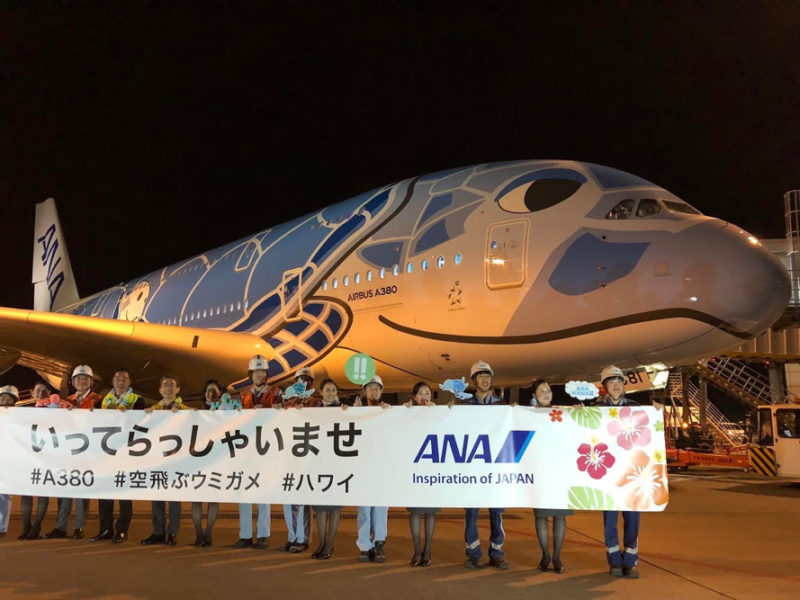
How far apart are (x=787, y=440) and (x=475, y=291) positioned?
1040 centimetres

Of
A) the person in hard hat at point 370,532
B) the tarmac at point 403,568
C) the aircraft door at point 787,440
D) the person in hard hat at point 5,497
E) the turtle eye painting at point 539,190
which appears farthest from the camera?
the aircraft door at point 787,440

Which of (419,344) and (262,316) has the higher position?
(262,316)

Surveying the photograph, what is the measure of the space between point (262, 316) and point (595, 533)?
6.59 meters

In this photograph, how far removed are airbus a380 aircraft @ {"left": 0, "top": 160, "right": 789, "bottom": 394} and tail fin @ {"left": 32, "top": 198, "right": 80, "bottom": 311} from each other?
1563 centimetres

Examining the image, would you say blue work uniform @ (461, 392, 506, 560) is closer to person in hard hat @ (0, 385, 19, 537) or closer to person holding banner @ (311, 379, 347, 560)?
person holding banner @ (311, 379, 347, 560)

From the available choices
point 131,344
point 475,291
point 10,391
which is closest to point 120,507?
point 10,391

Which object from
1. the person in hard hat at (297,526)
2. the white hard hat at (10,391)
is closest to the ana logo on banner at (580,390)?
the person in hard hat at (297,526)

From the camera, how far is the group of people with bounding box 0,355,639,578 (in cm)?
570

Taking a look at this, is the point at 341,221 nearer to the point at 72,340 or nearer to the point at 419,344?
the point at 419,344

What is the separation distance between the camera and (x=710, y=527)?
8.23 metres

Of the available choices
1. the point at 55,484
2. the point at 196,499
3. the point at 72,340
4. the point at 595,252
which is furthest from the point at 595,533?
the point at 72,340

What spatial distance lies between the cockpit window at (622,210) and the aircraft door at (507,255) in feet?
3.36

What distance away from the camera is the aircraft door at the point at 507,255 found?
8.48m

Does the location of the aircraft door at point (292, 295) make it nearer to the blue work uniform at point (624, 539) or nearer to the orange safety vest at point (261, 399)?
the orange safety vest at point (261, 399)
